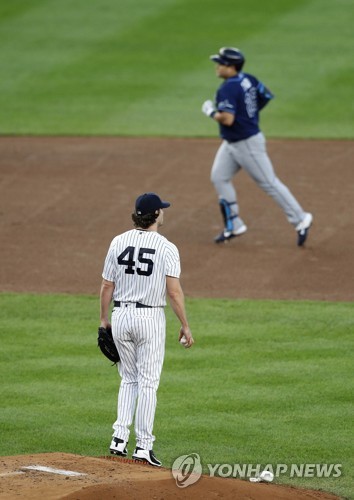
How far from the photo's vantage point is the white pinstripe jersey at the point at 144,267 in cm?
757

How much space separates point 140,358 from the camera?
764 cm

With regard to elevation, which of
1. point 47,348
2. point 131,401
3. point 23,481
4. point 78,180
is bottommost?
point 23,481

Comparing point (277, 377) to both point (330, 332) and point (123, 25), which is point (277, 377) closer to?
point (330, 332)

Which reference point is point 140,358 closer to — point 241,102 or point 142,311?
point 142,311

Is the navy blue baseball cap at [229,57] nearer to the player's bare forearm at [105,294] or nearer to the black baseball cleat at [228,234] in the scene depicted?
the black baseball cleat at [228,234]

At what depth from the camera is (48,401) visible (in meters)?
9.00

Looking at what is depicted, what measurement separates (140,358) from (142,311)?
310 mm

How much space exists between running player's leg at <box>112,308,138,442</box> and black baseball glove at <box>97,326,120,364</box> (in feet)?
0.25

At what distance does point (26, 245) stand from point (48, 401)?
441 centimetres

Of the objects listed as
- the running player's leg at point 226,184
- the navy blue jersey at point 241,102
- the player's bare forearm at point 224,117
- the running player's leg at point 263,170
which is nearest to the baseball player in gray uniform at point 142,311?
the player's bare forearm at point 224,117

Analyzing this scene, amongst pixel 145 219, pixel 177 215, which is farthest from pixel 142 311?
pixel 177 215

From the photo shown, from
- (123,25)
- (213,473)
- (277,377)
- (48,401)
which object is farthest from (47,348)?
(123,25)

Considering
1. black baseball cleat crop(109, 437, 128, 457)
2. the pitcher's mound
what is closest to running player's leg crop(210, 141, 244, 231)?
black baseball cleat crop(109, 437, 128, 457)

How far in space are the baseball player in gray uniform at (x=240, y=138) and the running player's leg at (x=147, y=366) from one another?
5399 mm
